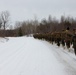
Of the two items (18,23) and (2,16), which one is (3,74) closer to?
(2,16)

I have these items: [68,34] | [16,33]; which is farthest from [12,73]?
[16,33]

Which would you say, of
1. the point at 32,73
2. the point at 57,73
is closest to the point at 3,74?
the point at 32,73

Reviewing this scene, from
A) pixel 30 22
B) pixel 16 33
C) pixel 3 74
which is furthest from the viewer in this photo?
pixel 30 22

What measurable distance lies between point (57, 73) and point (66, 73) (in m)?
0.41

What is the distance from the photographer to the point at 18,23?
163m

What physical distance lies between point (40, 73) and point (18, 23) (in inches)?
6084

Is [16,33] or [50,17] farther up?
[50,17]

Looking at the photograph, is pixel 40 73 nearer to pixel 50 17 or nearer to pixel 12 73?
pixel 12 73

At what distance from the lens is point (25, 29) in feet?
495

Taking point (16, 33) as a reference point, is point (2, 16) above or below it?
above

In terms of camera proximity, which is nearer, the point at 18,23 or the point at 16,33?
the point at 16,33

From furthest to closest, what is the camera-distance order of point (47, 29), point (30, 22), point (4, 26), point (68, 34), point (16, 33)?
point (30, 22)
point (16, 33)
point (4, 26)
point (47, 29)
point (68, 34)

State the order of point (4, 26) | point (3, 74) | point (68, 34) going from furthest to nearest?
1. point (4, 26)
2. point (68, 34)
3. point (3, 74)

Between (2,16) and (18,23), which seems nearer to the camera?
(2,16)
